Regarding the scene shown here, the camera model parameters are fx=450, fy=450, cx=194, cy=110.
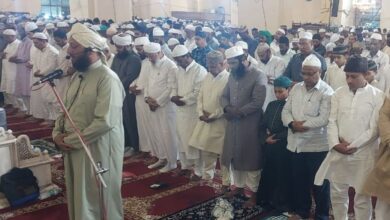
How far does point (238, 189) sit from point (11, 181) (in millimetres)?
2331

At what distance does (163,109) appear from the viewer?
5.51 meters

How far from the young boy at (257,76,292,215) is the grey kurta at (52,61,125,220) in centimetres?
142

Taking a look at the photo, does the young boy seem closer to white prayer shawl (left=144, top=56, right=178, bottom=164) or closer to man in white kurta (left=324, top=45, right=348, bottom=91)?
white prayer shawl (left=144, top=56, right=178, bottom=164)

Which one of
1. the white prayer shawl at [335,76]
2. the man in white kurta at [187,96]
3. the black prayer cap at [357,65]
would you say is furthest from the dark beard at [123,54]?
the black prayer cap at [357,65]

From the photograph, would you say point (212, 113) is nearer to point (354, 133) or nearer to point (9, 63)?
point (354, 133)

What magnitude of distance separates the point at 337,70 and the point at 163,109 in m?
2.32

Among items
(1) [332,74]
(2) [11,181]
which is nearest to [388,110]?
(1) [332,74]

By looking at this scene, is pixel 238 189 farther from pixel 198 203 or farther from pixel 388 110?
pixel 388 110

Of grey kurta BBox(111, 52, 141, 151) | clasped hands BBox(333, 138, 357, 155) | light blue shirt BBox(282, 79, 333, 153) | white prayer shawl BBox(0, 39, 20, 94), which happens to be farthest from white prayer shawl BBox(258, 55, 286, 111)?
white prayer shawl BBox(0, 39, 20, 94)

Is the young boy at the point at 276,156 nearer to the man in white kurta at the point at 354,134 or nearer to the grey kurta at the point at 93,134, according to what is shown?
the man in white kurta at the point at 354,134

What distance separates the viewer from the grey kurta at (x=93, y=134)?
10.7 feet

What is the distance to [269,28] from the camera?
14156 millimetres

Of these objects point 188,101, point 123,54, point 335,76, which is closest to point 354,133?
point 188,101

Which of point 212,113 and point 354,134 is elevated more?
point 354,134
